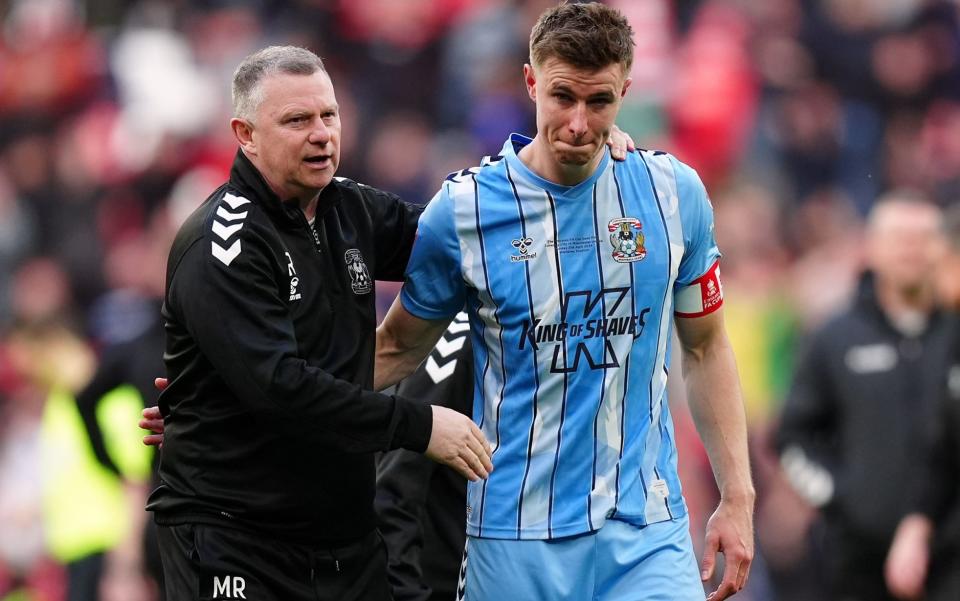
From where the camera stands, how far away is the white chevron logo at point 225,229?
4.74 metres

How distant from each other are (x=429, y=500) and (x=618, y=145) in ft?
4.40

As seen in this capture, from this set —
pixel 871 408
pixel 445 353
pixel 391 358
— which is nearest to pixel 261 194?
pixel 391 358

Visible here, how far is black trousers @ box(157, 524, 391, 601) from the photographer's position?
15.7 feet

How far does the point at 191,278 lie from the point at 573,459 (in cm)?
114

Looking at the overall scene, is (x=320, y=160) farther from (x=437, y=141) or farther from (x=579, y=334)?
(x=437, y=141)

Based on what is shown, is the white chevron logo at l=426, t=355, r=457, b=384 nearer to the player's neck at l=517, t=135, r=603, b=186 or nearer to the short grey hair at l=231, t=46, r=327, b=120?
the player's neck at l=517, t=135, r=603, b=186

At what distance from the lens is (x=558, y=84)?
464cm

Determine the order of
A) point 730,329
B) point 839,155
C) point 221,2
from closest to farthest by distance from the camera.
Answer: point 730,329 → point 839,155 → point 221,2

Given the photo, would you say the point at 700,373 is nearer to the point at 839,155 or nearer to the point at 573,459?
the point at 573,459

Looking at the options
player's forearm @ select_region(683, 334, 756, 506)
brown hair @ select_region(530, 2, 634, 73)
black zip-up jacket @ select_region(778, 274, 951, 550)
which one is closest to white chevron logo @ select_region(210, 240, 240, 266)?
brown hair @ select_region(530, 2, 634, 73)

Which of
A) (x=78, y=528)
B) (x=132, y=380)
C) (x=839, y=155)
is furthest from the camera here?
(x=839, y=155)

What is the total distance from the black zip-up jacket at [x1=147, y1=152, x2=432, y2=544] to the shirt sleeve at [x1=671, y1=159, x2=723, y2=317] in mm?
840

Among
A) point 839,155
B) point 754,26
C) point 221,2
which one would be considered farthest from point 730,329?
point 221,2

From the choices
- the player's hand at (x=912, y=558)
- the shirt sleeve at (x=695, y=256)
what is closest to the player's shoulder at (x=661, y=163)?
the shirt sleeve at (x=695, y=256)
